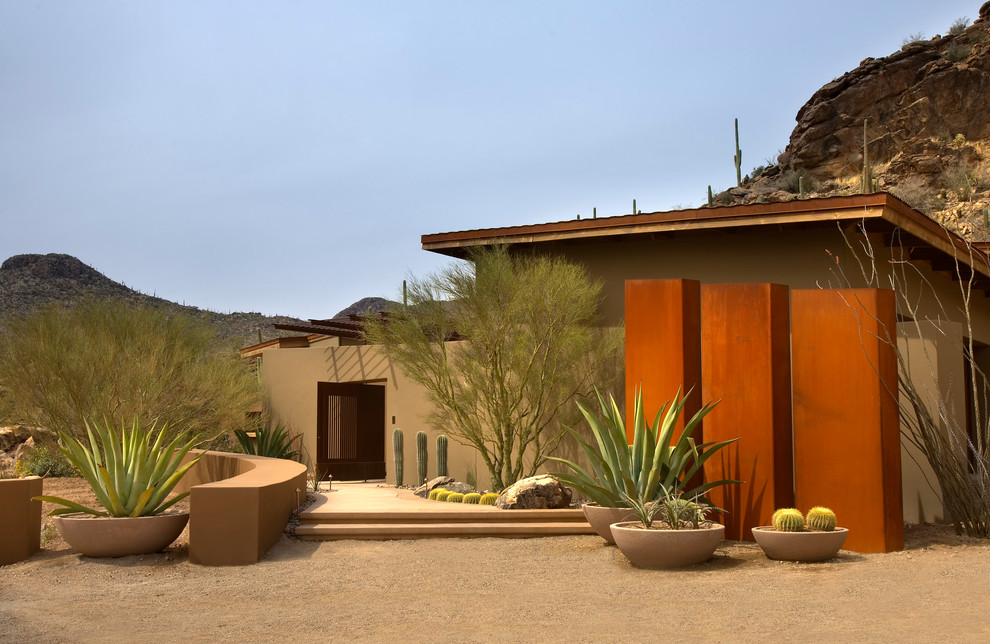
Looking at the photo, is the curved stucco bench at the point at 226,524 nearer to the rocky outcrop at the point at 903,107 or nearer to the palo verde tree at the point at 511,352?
the palo verde tree at the point at 511,352

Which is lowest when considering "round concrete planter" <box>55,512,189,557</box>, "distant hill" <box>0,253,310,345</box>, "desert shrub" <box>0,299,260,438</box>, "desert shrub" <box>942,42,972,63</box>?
"round concrete planter" <box>55,512,189,557</box>

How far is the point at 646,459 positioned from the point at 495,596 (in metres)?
2.38

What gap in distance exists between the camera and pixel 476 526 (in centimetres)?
977

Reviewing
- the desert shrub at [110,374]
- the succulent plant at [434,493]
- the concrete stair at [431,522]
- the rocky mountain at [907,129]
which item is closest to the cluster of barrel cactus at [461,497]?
the succulent plant at [434,493]

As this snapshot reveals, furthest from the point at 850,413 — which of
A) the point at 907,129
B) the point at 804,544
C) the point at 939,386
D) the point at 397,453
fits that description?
the point at 907,129

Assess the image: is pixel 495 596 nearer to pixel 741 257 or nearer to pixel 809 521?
pixel 809 521

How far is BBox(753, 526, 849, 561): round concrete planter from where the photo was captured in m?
7.69

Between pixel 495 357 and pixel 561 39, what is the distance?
738 centimetres

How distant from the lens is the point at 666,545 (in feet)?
24.9

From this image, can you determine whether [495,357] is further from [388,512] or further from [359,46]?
[359,46]

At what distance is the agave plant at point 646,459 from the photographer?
28.1ft

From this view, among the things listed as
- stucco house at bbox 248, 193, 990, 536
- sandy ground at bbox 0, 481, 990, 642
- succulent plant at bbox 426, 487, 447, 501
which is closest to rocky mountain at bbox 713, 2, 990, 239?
stucco house at bbox 248, 193, 990, 536

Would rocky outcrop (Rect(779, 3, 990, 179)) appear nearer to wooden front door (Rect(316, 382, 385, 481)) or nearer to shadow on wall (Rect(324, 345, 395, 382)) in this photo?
wooden front door (Rect(316, 382, 385, 481))

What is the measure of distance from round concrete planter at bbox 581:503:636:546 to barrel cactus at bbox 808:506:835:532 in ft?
5.23
